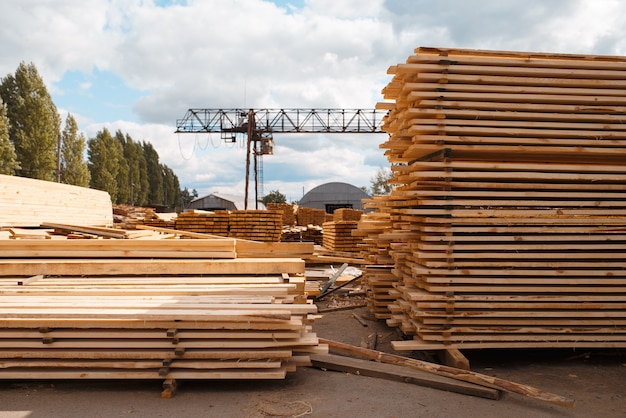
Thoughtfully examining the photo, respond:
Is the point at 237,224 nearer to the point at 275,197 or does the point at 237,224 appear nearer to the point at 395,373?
the point at 395,373

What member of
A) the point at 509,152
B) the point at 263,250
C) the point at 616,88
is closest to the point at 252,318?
the point at 263,250

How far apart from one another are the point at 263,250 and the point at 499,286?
3.49 meters

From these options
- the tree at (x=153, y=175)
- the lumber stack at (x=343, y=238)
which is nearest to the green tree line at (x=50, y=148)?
the tree at (x=153, y=175)

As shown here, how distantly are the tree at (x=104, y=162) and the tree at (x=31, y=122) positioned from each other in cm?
960

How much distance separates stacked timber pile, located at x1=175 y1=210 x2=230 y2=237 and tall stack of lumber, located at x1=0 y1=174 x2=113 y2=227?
8.63ft

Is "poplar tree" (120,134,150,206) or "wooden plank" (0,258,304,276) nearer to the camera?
"wooden plank" (0,258,304,276)

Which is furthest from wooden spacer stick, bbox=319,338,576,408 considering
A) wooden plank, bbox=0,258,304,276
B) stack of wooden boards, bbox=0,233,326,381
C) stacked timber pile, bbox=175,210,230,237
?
stacked timber pile, bbox=175,210,230,237

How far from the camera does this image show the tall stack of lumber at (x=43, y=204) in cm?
973

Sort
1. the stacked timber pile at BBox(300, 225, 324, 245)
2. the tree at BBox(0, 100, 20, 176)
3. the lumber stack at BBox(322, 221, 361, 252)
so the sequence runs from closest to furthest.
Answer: the lumber stack at BBox(322, 221, 361, 252)
the stacked timber pile at BBox(300, 225, 324, 245)
the tree at BBox(0, 100, 20, 176)

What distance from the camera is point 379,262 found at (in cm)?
846

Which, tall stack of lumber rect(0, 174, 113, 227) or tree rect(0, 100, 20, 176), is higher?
tree rect(0, 100, 20, 176)

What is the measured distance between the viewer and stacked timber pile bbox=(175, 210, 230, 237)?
16.4 m

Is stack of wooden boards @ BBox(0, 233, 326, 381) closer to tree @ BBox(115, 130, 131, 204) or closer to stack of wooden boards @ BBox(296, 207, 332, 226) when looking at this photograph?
stack of wooden boards @ BBox(296, 207, 332, 226)

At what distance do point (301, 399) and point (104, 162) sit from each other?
140 ft
